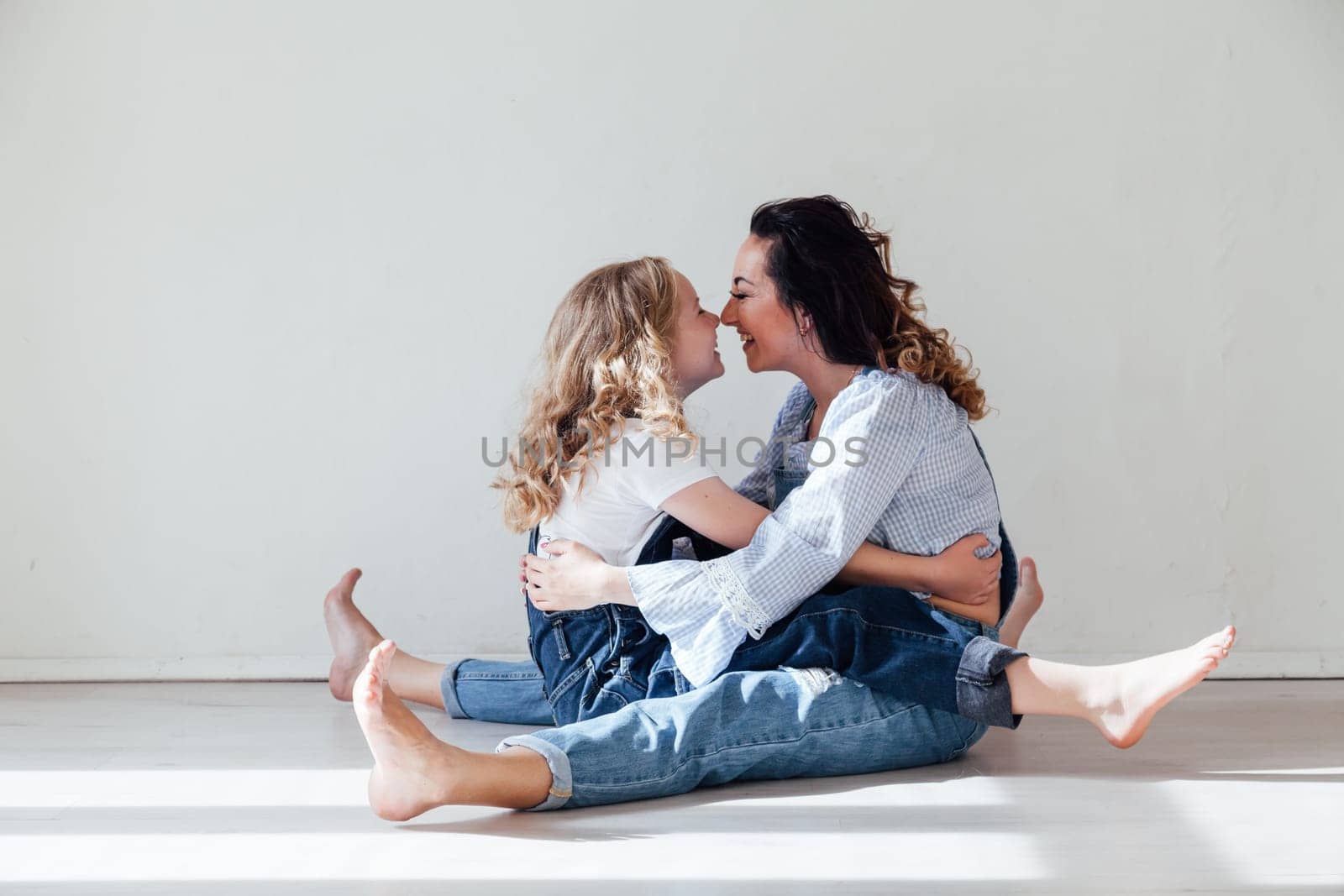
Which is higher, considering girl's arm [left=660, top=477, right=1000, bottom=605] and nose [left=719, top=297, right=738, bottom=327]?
nose [left=719, top=297, right=738, bottom=327]

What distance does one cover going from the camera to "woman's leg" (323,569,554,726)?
2260mm

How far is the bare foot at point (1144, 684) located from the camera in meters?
1.69

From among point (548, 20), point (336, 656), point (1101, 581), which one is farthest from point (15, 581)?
point (1101, 581)

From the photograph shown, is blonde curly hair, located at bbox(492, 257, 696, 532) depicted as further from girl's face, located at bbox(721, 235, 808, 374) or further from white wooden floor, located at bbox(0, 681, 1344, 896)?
white wooden floor, located at bbox(0, 681, 1344, 896)

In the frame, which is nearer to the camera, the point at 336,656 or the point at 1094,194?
the point at 336,656

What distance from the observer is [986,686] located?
183 centimetres

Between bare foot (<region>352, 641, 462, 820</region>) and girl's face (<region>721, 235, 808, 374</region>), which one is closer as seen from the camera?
bare foot (<region>352, 641, 462, 820</region>)

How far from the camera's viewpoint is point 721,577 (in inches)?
73.4

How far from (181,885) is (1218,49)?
2.55 metres

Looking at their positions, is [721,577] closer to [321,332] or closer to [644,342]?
[644,342]

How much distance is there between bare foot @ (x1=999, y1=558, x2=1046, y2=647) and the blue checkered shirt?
442 mm

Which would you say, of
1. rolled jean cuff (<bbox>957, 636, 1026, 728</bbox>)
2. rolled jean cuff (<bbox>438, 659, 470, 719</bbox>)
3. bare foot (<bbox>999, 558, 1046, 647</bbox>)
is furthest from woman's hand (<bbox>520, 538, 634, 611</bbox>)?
bare foot (<bbox>999, 558, 1046, 647</bbox>)

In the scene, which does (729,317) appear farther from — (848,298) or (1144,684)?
(1144,684)

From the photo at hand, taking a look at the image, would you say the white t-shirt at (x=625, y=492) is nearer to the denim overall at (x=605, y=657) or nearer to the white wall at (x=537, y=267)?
the denim overall at (x=605, y=657)
